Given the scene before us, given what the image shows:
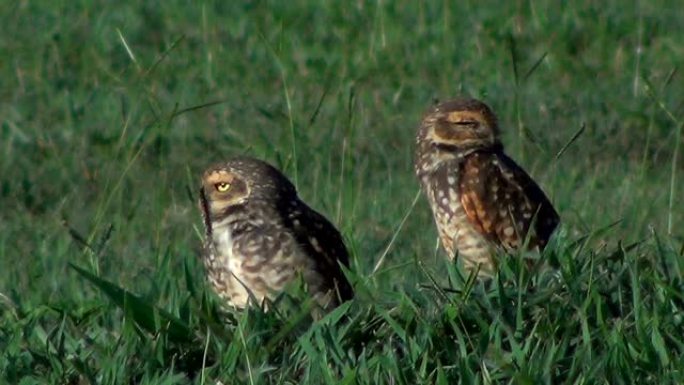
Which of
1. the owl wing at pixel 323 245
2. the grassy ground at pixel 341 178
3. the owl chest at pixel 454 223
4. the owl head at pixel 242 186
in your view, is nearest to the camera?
the grassy ground at pixel 341 178

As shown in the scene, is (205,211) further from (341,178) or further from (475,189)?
(341,178)

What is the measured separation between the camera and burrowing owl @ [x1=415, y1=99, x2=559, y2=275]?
A: 8.01 metres

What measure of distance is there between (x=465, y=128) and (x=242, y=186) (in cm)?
134

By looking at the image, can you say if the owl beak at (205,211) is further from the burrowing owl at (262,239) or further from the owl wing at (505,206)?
the owl wing at (505,206)

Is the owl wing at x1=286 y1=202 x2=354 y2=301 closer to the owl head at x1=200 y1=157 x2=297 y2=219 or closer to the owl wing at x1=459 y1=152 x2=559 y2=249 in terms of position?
the owl head at x1=200 y1=157 x2=297 y2=219

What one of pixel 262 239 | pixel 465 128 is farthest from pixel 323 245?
pixel 465 128

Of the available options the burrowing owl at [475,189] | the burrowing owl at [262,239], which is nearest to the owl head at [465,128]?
the burrowing owl at [475,189]

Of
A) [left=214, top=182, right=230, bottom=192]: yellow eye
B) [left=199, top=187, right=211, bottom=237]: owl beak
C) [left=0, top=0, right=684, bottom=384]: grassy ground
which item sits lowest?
[left=0, top=0, right=684, bottom=384]: grassy ground

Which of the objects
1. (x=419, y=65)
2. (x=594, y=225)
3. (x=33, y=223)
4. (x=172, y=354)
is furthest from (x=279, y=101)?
(x=172, y=354)

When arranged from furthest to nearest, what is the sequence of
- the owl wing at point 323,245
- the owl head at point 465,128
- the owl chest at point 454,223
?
the owl head at point 465,128 < the owl chest at point 454,223 < the owl wing at point 323,245

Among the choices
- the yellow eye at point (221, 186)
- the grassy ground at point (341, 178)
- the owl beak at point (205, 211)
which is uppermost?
the yellow eye at point (221, 186)

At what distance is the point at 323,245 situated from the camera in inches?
290

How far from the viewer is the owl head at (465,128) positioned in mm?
8398

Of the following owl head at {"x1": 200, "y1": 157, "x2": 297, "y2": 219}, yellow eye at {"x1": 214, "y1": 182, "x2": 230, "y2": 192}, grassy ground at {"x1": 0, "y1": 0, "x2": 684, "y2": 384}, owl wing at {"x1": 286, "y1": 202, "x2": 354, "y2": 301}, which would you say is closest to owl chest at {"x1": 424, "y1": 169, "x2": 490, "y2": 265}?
grassy ground at {"x1": 0, "y1": 0, "x2": 684, "y2": 384}
